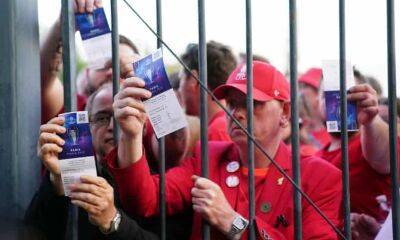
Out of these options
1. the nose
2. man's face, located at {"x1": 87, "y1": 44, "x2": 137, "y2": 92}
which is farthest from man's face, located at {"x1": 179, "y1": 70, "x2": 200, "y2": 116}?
the nose

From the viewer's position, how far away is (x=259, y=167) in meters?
2.94

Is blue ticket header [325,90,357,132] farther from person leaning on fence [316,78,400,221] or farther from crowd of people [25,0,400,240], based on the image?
person leaning on fence [316,78,400,221]

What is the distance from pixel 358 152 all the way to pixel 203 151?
1.22m

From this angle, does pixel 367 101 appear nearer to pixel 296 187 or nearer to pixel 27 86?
pixel 296 187

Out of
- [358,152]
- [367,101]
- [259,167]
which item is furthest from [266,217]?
[358,152]

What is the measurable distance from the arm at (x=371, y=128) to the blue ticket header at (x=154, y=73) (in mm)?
623

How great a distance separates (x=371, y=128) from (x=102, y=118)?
3.58 feet

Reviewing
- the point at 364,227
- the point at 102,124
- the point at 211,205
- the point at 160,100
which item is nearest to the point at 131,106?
the point at 160,100

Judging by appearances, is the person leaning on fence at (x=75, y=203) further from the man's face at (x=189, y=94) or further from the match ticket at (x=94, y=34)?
the man's face at (x=189, y=94)

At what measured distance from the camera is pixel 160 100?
90.1 inches

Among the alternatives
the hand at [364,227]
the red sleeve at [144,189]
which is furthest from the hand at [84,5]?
the hand at [364,227]

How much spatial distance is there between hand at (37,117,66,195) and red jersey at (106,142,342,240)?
228 mm

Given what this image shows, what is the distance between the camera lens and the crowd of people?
92.7 inches

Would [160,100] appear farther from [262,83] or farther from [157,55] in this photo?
[262,83]
